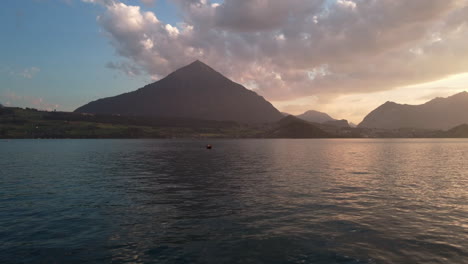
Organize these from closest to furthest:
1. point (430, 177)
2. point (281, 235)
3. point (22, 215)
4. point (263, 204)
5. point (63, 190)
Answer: point (281, 235)
point (22, 215)
point (263, 204)
point (63, 190)
point (430, 177)

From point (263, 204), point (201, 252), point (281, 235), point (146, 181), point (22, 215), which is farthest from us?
point (146, 181)

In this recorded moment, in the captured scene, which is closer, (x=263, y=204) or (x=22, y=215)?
(x=22, y=215)

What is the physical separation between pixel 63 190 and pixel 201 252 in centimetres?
3477

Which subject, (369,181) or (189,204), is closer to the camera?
(189,204)

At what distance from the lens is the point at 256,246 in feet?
73.4

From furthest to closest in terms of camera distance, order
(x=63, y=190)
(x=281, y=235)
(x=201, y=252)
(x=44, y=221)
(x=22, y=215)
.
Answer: (x=63, y=190) → (x=22, y=215) → (x=44, y=221) → (x=281, y=235) → (x=201, y=252)

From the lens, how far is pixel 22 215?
30.9 metres

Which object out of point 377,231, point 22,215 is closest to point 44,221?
point 22,215

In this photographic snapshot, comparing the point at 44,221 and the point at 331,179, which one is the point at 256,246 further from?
the point at 331,179

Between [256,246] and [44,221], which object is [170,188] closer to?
[44,221]

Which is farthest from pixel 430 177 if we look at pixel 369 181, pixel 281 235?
Result: pixel 281 235

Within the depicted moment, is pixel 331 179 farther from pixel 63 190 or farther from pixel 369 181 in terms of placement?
pixel 63 190

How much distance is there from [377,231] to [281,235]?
9140 millimetres

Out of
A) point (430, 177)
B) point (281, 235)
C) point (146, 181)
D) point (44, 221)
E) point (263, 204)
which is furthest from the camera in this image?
point (430, 177)
